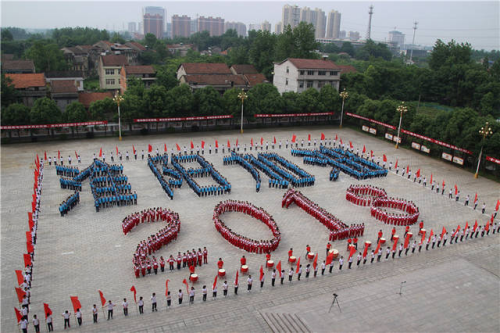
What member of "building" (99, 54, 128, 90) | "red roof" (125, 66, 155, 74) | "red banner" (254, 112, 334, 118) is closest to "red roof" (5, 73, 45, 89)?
"red roof" (125, 66, 155, 74)

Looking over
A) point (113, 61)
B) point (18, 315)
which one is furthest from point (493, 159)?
point (113, 61)

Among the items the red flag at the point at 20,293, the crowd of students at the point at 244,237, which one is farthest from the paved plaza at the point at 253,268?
the red flag at the point at 20,293

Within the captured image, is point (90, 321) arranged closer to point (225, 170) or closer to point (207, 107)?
point (225, 170)

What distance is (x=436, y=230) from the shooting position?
22.4 m

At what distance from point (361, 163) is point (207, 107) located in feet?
56.7

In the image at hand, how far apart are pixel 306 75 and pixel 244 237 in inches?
1487

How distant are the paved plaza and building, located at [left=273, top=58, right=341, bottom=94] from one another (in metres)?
26.7

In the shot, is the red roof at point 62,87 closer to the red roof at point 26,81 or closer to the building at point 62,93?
the building at point 62,93

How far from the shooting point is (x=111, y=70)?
65375mm

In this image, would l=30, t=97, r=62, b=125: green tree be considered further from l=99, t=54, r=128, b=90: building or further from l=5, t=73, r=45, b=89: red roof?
l=99, t=54, r=128, b=90: building

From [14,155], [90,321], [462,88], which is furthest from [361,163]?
[462,88]

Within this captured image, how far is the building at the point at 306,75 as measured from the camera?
5291 centimetres

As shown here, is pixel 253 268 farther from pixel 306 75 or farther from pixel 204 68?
pixel 204 68

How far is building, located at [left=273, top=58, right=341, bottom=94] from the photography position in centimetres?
5291
